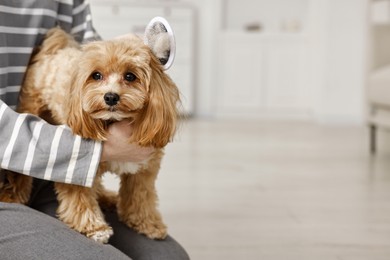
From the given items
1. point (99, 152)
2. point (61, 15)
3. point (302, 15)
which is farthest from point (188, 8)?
point (99, 152)

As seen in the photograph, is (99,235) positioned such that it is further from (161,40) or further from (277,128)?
(277,128)

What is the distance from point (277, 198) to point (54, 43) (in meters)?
1.58

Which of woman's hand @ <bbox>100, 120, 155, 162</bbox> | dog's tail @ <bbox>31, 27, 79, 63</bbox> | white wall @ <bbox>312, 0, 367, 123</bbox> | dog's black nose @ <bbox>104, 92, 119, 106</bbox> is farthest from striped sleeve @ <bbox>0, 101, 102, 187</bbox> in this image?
white wall @ <bbox>312, 0, 367, 123</bbox>

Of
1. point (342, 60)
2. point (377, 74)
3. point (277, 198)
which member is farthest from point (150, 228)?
point (342, 60)

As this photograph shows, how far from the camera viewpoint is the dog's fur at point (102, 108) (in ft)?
4.34

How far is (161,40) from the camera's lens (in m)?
1.39

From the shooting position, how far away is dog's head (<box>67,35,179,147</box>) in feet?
4.30

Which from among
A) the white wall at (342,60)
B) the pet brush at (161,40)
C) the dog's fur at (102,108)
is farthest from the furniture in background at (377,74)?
the pet brush at (161,40)

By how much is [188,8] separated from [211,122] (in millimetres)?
1200

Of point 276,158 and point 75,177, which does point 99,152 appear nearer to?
point 75,177

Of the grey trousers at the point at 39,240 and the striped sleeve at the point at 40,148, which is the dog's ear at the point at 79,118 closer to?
the striped sleeve at the point at 40,148

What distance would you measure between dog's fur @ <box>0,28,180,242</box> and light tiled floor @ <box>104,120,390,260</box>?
0.51 m

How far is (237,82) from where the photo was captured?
6852mm

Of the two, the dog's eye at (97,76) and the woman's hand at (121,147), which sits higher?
the dog's eye at (97,76)
